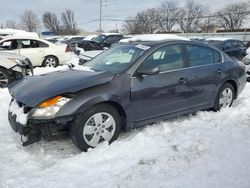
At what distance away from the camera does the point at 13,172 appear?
3.32 meters

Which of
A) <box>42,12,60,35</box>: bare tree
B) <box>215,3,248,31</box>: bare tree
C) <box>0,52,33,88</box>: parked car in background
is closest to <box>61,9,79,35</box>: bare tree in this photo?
<box>42,12,60,35</box>: bare tree

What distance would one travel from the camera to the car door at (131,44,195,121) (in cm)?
413

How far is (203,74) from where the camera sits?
496cm

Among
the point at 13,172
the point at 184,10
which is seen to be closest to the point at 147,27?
the point at 184,10

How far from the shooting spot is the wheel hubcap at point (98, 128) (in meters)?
3.73

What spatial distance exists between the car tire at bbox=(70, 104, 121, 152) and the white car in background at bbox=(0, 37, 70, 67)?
7674 millimetres

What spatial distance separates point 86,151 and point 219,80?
2.90m

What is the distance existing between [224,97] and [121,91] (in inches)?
101

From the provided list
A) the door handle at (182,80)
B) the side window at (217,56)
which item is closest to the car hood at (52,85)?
the door handle at (182,80)

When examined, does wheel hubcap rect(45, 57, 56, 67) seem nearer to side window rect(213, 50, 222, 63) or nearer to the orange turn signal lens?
side window rect(213, 50, 222, 63)

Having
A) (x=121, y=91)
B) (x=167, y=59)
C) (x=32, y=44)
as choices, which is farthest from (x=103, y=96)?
(x=32, y=44)

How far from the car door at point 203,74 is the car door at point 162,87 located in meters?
0.16

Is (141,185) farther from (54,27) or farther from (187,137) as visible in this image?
(54,27)

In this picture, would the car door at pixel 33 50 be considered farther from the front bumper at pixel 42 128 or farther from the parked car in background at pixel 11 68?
the front bumper at pixel 42 128
